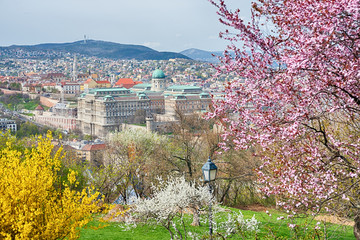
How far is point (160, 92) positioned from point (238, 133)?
84.9 metres

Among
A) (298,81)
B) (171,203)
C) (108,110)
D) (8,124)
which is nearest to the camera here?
(298,81)

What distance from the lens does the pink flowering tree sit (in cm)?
459

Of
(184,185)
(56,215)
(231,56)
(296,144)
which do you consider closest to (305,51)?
(231,56)

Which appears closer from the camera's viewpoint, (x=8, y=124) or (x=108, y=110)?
(x=8, y=124)

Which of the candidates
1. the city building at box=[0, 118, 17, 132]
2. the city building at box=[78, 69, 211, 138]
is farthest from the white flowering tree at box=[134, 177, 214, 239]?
the city building at box=[0, 118, 17, 132]

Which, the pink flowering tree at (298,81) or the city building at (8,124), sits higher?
the pink flowering tree at (298,81)

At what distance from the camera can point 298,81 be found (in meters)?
5.52

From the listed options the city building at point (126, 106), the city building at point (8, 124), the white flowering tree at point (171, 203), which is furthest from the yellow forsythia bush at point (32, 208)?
A: the city building at point (8, 124)

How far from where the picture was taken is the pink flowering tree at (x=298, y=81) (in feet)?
15.1

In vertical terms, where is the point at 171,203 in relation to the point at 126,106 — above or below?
above

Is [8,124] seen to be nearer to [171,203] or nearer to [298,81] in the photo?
[171,203]

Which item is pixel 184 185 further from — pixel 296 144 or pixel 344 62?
pixel 344 62

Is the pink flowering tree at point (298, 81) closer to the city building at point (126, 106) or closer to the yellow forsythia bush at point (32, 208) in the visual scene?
the yellow forsythia bush at point (32, 208)

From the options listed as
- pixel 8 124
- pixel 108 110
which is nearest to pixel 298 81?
pixel 8 124
